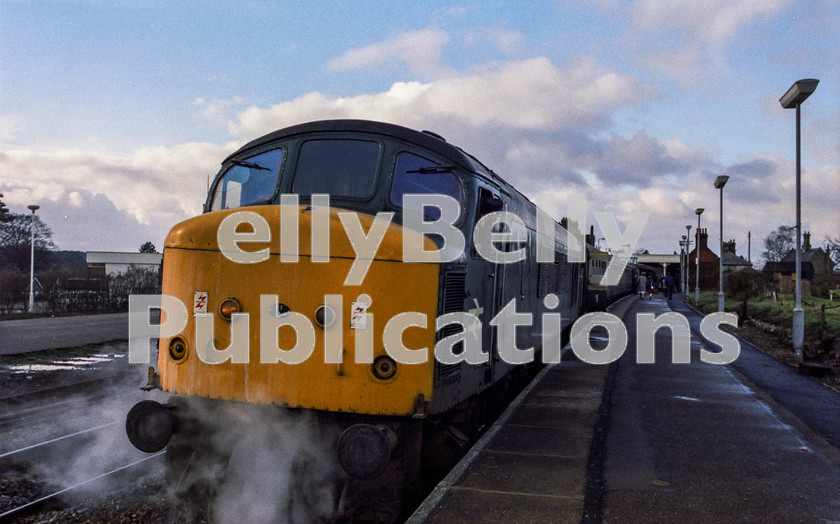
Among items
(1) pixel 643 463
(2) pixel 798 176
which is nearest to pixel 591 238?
(2) pixel 798 176

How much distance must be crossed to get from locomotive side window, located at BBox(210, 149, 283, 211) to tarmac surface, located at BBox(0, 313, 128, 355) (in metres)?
11.3

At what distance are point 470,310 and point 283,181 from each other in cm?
194

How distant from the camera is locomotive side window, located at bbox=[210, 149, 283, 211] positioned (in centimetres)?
557

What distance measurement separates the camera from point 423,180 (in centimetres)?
549

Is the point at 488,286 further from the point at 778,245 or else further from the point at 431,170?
the point at 778,245

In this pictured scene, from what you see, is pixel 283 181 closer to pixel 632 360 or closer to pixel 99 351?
pixel 632 360

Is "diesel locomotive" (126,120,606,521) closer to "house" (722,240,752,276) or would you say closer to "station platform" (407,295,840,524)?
"station platform" (407,295,840,524)

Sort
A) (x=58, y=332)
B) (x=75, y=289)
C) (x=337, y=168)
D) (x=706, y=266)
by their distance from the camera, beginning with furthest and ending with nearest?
(x=706, y=266) → (x=75, y=289) → (x=58, y=332) → (x=337, y=168)

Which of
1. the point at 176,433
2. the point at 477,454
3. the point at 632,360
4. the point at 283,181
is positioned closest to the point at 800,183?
the point at 632,360

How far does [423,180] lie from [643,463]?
3344 mm

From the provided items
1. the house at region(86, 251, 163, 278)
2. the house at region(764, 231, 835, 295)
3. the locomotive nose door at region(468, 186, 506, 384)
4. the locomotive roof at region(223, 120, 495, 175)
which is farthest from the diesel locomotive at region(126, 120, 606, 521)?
the house at region(764, 231, 835, 295)

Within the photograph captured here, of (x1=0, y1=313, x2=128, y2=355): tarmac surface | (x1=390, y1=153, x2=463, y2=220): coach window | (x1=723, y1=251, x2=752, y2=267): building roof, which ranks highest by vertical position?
(x1=723, y1=251, x2=752, y2=267): building roof

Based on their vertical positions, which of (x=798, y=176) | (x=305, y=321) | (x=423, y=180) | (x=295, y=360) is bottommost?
(x=295, y=360)

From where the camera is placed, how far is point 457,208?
552cm
